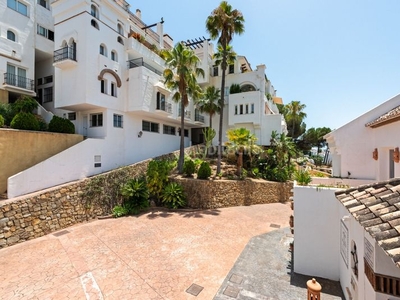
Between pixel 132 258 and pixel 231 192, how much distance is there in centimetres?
948

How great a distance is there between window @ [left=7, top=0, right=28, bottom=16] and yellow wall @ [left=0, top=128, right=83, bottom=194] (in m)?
13.2

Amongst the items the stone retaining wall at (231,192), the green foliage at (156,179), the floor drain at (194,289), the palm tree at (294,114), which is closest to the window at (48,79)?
the green foliage at (156,179)

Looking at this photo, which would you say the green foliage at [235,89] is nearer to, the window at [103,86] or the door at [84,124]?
the window at [103,86]

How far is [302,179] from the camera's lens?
748cm

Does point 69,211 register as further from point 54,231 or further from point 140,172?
point 140,172

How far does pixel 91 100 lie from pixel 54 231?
32.2 feet

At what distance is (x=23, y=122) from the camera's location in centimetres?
1239

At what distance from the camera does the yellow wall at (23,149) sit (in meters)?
11.1

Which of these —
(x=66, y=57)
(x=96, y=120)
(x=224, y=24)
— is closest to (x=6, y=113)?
(x=96, y=120)

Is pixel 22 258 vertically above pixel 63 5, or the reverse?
pixel 63 5

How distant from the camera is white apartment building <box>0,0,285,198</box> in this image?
49.9 feet

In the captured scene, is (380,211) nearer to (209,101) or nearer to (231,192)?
(231,192)

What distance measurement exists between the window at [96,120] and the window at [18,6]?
1117 cm

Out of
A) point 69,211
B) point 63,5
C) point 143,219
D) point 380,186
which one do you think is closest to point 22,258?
point 69,211
